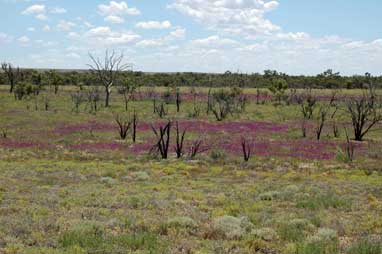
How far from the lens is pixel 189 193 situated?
730 inches

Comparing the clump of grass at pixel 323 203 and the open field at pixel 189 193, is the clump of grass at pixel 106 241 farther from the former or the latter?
the clump of grass at pixel 323 203

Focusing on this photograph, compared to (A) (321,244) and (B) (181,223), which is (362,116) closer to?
(B) (181,223)

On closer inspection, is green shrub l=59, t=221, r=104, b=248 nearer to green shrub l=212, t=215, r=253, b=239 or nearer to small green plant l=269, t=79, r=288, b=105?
green shrub l=212, t=215, r=253, b=239

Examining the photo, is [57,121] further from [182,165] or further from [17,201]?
[17,201]

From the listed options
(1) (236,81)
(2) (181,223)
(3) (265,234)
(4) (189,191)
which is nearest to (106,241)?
(2) (181,223)

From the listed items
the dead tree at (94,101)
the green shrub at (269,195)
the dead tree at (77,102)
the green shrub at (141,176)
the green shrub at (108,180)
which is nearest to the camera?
the green shrub at (269,195)

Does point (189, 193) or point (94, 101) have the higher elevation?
point (94, 101)

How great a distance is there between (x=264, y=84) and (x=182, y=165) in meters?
100

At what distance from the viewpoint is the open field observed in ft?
35.3

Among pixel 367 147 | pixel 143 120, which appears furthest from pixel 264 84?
pixel 367 147

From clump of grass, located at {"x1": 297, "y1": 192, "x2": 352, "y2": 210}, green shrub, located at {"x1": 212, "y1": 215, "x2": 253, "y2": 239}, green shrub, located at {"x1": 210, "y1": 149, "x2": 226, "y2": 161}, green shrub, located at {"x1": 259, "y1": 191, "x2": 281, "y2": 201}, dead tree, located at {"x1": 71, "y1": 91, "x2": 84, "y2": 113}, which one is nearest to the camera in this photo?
green shrub, located at {"x1": 212, "y1": 215, "x2": 253, "y2": 239}

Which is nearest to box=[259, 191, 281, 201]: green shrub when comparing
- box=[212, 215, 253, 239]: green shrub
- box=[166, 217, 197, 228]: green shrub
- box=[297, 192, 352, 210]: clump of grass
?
box=[297, 192, 352, 210]: clump of grass

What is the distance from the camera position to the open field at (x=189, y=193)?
1076 cm

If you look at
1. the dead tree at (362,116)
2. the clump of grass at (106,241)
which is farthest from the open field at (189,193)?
the dead tree at (362,116)
